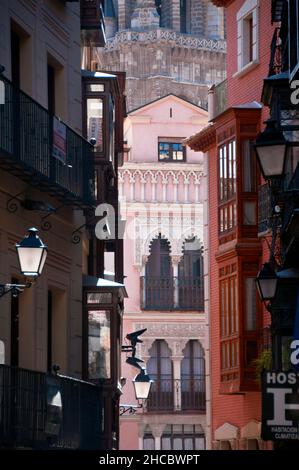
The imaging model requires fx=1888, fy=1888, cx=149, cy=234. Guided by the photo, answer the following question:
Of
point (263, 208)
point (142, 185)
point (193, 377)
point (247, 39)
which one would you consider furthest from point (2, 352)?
point (142, 185)

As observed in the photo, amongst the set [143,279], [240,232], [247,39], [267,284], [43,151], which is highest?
[247,39]

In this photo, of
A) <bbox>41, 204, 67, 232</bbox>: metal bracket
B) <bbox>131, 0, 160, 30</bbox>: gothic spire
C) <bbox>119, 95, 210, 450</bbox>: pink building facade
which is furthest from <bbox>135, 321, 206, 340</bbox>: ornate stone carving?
<bbox>131, 0, 160, 30</bbox>: gothic spire

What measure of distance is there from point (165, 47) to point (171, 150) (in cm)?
3712

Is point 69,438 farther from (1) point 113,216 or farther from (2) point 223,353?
(2) point 223,353

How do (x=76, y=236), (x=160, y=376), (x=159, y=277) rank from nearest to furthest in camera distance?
(x=76, y=236)
(x=160, y=376)
(x=159, y=277)

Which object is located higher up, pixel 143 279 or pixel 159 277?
pixel 159 277

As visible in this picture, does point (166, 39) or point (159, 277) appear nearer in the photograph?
point (159, 277)

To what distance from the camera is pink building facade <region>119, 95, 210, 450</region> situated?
197 ft

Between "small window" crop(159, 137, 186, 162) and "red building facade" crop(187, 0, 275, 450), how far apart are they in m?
21.6

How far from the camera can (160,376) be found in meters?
61.1

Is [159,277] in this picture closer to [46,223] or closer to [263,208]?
[263,208]

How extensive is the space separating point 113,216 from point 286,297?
7441 millimetres

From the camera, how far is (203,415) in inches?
2366
